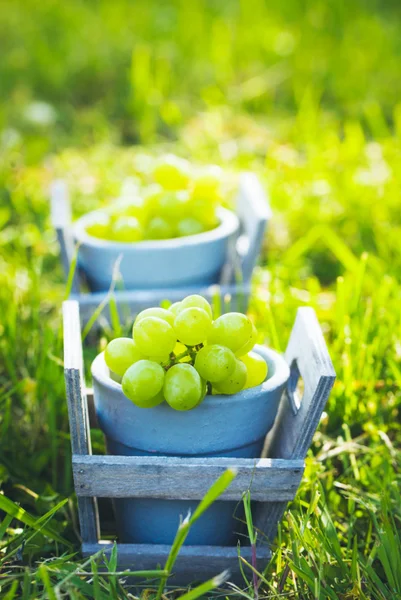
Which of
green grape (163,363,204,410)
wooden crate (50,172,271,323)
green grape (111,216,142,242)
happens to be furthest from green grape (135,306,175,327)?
green grape (111,216,142,242)

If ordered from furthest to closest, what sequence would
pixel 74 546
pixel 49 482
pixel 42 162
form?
pixel 42 162 → pixel 49 482 → pixel 74 546

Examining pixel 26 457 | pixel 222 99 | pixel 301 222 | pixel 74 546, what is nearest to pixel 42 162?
pixel 222 99

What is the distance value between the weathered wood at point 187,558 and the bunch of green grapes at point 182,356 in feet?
0.95

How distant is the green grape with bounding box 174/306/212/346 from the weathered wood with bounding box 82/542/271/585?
386 millimetres

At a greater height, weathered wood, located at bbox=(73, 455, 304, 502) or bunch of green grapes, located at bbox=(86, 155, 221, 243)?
bunch of green grapes, located at bbox=(86, 155, 221, 243)

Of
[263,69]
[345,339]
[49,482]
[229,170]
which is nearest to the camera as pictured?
[49,482]

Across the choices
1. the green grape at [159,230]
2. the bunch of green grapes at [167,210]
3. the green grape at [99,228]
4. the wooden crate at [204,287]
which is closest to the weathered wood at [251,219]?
the wooden crate at [204,287]

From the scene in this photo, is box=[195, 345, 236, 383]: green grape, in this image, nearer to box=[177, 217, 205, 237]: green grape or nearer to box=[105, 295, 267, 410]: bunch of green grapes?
box=[105, 295, 267, 410]: bunch of green grapes

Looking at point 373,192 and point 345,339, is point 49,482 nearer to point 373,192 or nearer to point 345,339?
point 345,339

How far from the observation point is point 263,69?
156 inches

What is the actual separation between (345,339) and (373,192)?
3.97 ft

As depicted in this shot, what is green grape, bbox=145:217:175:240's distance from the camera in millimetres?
1736

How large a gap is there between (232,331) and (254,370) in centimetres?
11

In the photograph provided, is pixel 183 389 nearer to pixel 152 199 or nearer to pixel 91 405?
pixel 91 405
